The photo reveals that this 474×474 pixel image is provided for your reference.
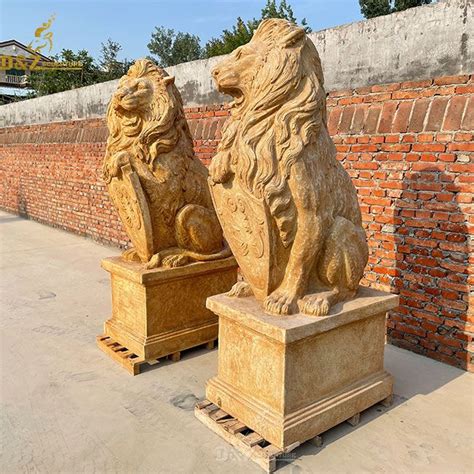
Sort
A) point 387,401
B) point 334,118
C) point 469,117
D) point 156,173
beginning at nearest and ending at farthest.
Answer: point 387,401
point 469,117
point 156,173
point 334,118

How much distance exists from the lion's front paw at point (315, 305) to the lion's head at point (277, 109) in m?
0.36

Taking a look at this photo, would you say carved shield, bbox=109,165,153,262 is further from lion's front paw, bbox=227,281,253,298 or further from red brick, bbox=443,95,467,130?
red brick, bbox=443,95,467,130

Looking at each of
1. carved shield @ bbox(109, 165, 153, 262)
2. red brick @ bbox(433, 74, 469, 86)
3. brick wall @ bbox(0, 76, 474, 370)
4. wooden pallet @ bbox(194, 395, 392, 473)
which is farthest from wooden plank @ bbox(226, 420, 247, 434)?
red brick @ bbox(433, 74, 469, 86)

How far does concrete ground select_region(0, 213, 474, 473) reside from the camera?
248 cm

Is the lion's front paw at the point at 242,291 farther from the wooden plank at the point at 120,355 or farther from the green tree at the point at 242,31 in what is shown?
the green tree at the point at 242,31

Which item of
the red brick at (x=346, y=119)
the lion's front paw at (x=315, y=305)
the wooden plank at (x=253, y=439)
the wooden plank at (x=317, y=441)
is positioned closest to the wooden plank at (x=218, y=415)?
the wooden plank at (x=253, y=439)

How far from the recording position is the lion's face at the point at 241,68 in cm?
257

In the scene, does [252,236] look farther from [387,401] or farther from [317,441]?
[387,401]

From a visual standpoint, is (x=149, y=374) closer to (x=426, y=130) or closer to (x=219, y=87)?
(x=219, y=87)

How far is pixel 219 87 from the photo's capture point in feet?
8.87

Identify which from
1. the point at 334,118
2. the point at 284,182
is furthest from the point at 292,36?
the point at 334,118

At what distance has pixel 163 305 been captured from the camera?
3.71 m

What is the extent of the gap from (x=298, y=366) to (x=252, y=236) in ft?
2.58

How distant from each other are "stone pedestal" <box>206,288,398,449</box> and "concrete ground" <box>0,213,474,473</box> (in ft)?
0.58
